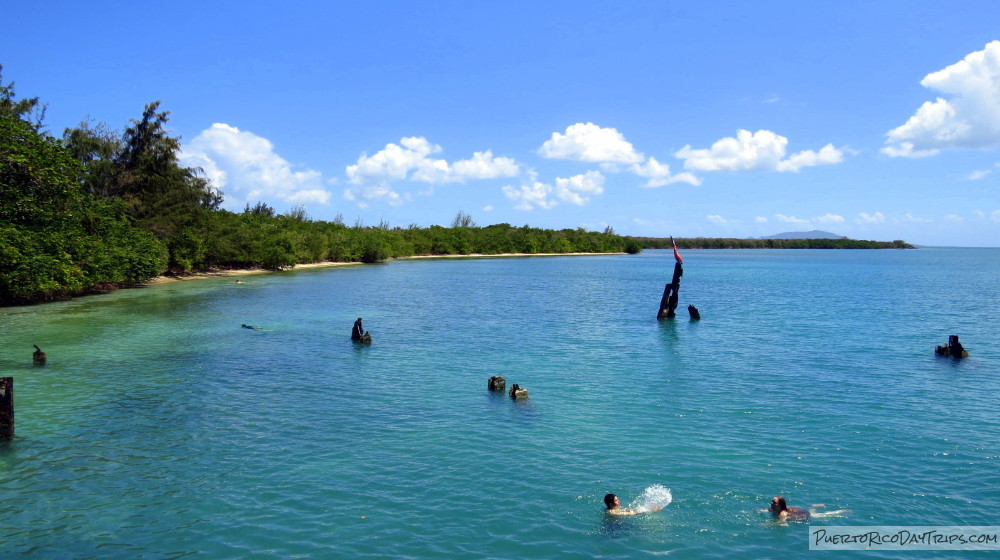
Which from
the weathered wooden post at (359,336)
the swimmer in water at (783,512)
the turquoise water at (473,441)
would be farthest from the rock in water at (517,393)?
the weathered wooden post at (359,336)

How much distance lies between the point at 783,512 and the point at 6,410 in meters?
17.8

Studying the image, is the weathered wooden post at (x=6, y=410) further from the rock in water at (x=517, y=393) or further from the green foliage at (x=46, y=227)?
the green foliage at (x=46, y=227)

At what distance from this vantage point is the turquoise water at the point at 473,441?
37.9 feet

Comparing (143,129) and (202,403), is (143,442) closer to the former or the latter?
(202,403)

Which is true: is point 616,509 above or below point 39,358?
below

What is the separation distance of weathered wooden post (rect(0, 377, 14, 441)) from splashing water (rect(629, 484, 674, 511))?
1495 cm

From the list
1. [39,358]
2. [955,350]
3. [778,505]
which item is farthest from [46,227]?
[955,350]

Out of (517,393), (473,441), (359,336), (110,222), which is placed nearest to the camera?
(473,441)

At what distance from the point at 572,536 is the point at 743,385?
14.0m

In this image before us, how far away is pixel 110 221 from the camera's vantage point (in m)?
54.8

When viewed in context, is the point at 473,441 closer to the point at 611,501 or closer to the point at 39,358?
the point at 611,501

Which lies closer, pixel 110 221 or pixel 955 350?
pixel 955 350

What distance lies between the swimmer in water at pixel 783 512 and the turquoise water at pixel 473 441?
0.25 metres

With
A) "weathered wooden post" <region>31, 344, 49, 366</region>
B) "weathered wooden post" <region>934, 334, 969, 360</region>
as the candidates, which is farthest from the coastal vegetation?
"weathered wooden post" <region>934, 334, 969, 360</region>
